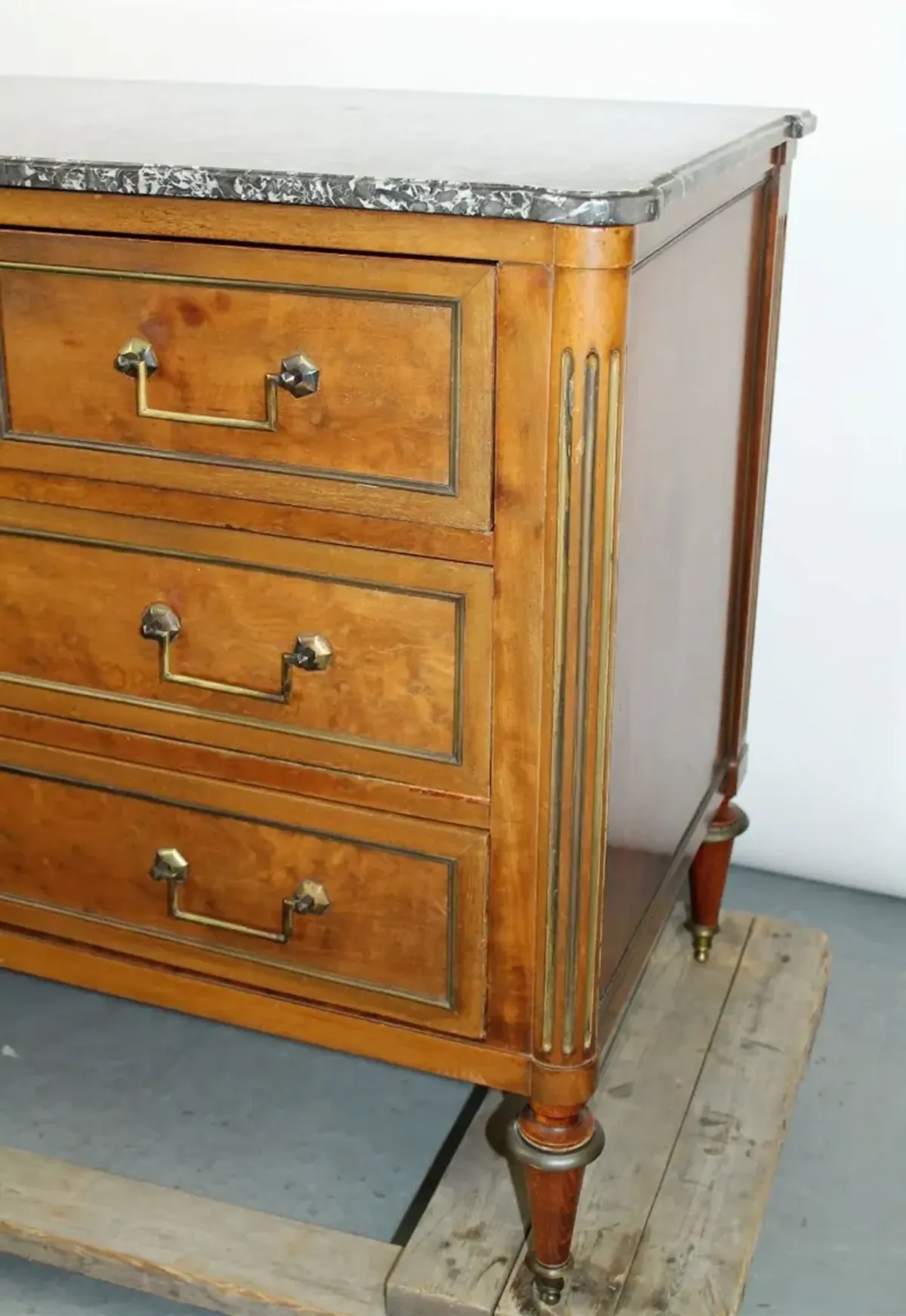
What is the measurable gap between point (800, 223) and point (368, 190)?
892 mm

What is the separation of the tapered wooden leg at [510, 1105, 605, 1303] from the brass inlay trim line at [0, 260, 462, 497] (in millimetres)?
516

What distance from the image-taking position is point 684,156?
1134 mm

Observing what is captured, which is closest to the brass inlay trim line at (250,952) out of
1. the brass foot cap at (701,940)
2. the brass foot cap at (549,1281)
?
the brass foot cap at (549,1281)

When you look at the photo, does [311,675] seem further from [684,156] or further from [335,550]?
[684,156]

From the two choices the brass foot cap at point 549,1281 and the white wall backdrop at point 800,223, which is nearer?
the brass foot cap at point 549,1281

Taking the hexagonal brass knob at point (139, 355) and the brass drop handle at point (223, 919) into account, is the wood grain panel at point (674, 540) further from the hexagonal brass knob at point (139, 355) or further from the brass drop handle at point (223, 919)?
the hexagonal brass knob at point (139, 355)

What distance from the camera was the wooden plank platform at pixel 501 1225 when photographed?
4.24 ft

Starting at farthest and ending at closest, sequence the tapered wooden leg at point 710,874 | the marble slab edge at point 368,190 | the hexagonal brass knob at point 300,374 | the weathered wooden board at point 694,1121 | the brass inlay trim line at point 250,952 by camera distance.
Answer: the tapered wooden leg at point 710,874, the weathered wooden board at point 694,1121, the brass inlay trim line at point 250,952, the hexagonal brass knob at point 300,374, the marble slab edge at point 368,190

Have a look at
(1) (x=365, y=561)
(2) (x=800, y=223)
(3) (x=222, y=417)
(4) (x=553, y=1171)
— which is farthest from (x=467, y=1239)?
(2) (x=800, y=223)

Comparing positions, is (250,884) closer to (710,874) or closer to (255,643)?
(255,643)

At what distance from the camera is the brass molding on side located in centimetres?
102

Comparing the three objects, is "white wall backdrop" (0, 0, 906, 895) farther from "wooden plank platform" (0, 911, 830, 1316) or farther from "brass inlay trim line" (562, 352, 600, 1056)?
"brass inlay trim line" (562, 352, 600, 1056)

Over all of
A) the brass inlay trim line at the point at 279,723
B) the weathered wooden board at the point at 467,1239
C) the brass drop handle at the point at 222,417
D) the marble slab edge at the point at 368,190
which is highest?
the marble slab edge at the point at 368,190

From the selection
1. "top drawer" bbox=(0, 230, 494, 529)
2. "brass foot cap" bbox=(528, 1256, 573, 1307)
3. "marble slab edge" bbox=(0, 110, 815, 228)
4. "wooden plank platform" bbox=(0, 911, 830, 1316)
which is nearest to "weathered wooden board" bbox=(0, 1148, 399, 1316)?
"wooden plank platform" bbox=(0, 911, 830, 1316)
